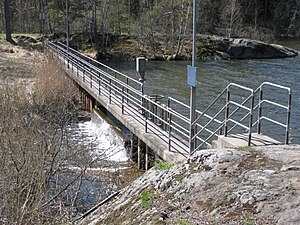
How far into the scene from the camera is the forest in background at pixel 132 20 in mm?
43188

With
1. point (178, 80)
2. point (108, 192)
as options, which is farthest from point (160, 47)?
point (108, 192)

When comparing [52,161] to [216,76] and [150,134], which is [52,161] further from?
[216,76]

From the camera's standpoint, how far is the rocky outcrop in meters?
42.8

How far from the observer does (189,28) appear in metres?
43.2

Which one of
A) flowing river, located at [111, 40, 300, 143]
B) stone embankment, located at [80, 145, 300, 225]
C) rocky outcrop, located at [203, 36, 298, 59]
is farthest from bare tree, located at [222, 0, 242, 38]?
stone embankment, located at [80, 145, 300, 225]

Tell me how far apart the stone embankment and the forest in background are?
33150mm

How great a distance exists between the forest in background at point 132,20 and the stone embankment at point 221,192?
109 feet

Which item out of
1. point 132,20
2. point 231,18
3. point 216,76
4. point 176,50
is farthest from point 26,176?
point 231,18

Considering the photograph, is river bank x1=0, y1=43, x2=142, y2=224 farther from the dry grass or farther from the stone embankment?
the stone embankment

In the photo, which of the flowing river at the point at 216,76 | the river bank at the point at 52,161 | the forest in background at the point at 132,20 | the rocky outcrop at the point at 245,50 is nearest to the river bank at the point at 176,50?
the rocky outcrop at the point at 245,50

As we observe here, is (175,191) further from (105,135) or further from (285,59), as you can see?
(285,59)

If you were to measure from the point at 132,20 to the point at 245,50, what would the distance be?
39.2 feet

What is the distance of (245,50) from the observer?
43.1m

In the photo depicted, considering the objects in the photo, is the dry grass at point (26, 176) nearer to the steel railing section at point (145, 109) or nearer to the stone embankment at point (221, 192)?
the stone embankment at point (221, 192)
